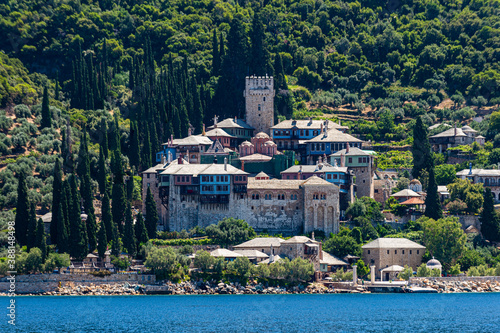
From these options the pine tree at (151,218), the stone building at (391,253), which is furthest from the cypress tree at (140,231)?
the stone building at (391,253)

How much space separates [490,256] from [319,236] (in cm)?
1651

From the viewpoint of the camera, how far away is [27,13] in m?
167

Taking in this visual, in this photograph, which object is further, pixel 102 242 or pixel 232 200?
pixel 232 200

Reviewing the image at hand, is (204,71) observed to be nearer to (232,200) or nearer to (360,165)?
(360,165)

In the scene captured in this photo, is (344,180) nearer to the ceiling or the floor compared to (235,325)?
nearer to the ceiling

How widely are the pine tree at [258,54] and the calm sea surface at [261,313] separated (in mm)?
37642

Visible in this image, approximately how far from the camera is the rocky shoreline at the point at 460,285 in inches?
4043

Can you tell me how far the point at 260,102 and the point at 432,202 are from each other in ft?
91.7

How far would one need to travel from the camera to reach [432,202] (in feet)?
360

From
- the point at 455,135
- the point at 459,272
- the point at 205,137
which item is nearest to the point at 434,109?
the point at 455,135

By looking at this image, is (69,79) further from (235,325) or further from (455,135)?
(235,325)

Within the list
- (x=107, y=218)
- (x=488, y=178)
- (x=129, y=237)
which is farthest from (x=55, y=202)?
(x=488, y=178)

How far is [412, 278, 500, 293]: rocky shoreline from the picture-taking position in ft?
337

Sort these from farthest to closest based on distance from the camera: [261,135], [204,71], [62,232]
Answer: [204,71] < [261,135] < [62,232]
